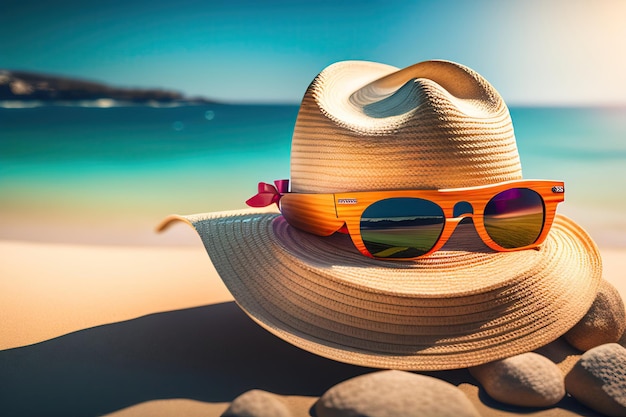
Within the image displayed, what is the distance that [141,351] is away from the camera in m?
2.44

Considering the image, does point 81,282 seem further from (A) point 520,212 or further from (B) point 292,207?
(A) point 520,212

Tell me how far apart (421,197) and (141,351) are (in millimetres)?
1228

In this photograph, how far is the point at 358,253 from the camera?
2297mm

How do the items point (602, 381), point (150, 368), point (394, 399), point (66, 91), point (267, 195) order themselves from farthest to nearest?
point (66, 91) → point (267, 195) → point (150, 368) → point (602, 381) → point (394, 399)

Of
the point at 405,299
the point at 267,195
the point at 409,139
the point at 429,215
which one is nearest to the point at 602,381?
the point at 405,299

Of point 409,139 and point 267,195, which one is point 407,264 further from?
point 267,195

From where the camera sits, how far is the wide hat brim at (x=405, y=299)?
6.50ft

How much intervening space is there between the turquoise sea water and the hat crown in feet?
9.13

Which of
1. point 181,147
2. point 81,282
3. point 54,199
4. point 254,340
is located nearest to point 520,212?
point 254,340

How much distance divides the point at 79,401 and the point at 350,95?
5.20 feet

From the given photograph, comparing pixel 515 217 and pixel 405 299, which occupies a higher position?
pixel 515 217

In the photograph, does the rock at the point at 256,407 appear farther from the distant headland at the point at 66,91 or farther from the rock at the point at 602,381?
the distant headland at the point at 66,91

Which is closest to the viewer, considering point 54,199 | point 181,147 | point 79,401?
point 79,401

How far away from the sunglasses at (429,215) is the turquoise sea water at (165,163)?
2.69 metres
